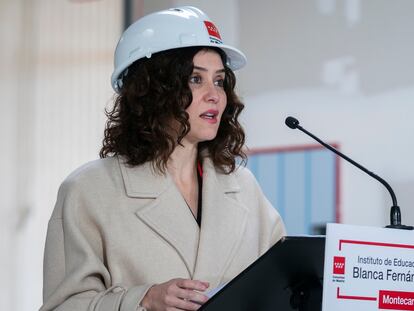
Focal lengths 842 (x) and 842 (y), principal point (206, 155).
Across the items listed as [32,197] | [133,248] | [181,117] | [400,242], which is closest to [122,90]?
[181,117]

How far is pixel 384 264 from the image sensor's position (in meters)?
1.40

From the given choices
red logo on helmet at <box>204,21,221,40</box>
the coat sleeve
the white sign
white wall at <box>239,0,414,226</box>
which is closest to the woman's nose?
red logo on helmet at <box>204,21,221,40</box>

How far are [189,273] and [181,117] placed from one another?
352mm

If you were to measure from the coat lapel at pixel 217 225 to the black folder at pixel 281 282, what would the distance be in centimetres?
34

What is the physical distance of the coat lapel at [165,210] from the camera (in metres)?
1.87

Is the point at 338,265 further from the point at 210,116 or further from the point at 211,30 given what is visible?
the point at 211,30

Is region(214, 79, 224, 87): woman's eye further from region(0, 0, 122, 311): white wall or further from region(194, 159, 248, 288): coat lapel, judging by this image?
region(0, 0, 122, 311): white wall

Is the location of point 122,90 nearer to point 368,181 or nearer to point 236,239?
point 236,239

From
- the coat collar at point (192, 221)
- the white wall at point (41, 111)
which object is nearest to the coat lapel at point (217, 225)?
the coat collar at point (192, 221)

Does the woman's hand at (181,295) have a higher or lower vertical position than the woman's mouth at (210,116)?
lower

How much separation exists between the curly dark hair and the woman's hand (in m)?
0.40

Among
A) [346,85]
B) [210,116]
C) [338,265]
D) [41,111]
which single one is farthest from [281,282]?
[41,111]

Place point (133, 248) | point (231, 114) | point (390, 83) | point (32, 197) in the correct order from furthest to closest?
point (32, 197)
point (390, 83)
point (231, 114)
point (133, 248)

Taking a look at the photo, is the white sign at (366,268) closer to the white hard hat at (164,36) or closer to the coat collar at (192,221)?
the coat collar at (192,221)
